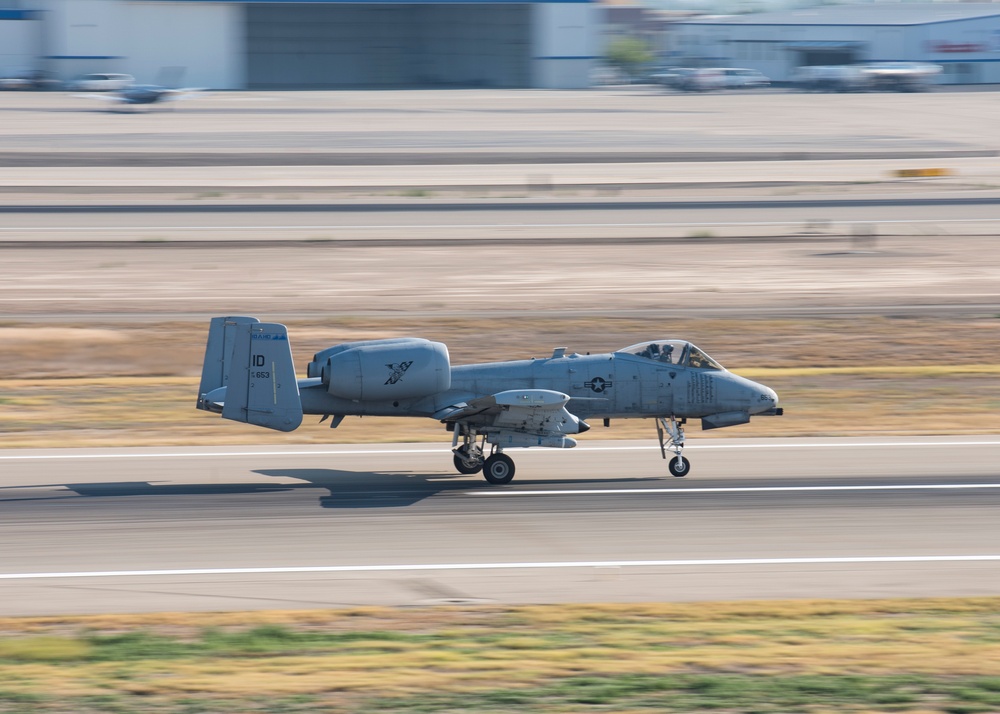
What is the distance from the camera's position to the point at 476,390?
700 inches

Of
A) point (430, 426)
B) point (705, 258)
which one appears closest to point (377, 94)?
point (705, 258)

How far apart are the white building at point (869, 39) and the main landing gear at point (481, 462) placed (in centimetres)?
11665

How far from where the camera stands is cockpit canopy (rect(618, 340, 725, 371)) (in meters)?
18.0

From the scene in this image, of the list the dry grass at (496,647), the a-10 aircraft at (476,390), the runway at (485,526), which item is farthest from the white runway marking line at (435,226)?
the dry grass at (496,647)

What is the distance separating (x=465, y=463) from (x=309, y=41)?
11539 centimetres

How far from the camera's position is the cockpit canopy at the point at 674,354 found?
18.0m

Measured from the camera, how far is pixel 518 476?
61.4 ft

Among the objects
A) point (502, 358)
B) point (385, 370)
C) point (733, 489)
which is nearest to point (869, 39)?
point (502, 358)

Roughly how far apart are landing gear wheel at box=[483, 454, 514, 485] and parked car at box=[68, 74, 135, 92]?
89272mm

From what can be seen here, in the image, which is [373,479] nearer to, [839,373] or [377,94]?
[839,373]

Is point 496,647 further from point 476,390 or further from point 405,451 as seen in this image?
point 405,451

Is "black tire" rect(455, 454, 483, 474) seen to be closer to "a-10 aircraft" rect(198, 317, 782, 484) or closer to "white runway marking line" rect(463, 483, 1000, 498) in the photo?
"a-10 aircraft" rect(198, 317, 782, 484)

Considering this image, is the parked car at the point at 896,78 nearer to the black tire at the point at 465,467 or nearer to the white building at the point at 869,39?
the white building at the point at 869,39

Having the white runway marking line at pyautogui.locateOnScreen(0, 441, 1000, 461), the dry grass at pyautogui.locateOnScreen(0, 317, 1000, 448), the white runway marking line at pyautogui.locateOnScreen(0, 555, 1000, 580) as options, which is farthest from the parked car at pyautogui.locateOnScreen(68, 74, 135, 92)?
the white runway marking line at pyautogui.locateOnScreen(0, 555, 1000, 580)
